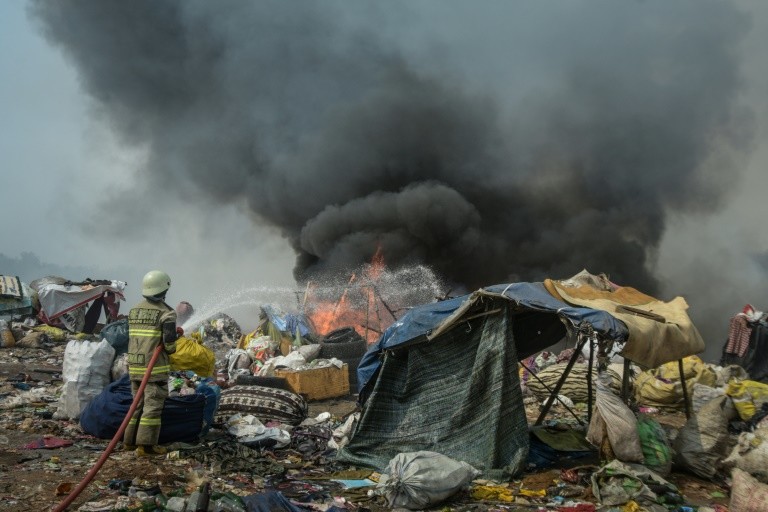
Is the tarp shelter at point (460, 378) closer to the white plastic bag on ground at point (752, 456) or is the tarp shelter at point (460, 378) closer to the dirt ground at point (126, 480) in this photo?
the dirt ground at point (126, 480)

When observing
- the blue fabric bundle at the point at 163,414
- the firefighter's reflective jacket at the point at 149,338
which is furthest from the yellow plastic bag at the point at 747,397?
the firefighter's reflective jacket at the point at 149,338

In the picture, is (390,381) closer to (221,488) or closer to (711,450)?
(221,488)

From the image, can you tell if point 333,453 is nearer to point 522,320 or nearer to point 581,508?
point 522,320

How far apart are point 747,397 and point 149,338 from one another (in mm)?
7681

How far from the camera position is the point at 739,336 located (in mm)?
12180

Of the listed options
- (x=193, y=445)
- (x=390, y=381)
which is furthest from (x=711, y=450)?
(x=193, y=445)

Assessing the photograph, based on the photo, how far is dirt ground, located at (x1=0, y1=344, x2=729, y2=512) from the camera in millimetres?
4203

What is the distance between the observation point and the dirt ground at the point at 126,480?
4203 mm

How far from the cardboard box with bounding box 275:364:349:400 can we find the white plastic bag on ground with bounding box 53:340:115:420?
10.8 feet

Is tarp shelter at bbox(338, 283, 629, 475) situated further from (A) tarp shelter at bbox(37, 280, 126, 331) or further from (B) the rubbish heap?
(A) tarp shelter at bbox(37, 280, 126, 331)

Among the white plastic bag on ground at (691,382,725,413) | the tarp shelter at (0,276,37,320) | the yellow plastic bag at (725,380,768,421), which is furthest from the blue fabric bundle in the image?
the tarp shelter at (0,276,37,320)

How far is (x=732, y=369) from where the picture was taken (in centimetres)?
1025

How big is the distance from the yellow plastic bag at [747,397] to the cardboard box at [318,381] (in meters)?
5.97

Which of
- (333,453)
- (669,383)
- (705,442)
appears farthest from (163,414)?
(669,383)
